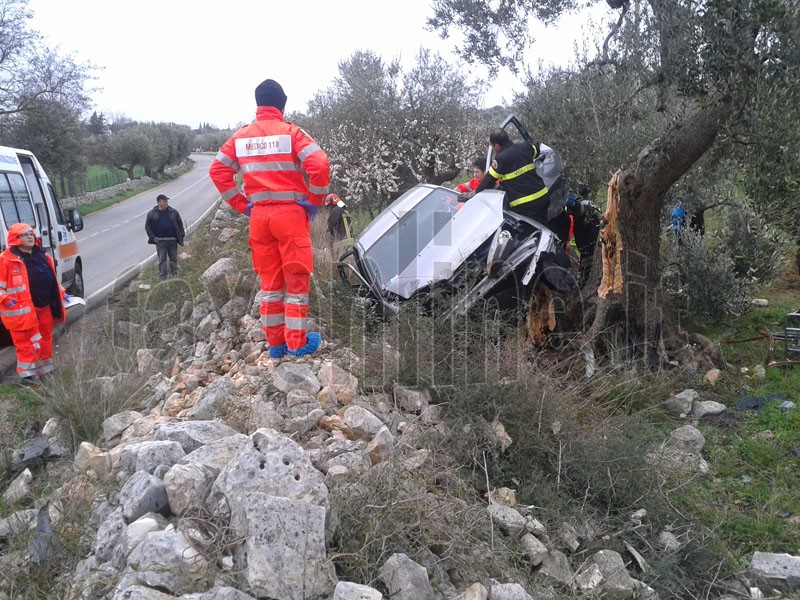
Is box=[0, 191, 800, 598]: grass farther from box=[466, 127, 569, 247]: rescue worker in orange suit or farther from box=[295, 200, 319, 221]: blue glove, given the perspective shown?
box=[466, 127, 569, 247]: rescue worker in orange suit

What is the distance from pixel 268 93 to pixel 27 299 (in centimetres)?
354

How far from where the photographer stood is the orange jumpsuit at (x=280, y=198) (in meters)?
5.09

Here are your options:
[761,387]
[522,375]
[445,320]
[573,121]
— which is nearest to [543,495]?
[522,375]

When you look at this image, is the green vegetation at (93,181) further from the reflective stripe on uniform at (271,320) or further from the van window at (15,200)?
the reflective stripe on uniform at (271,320)

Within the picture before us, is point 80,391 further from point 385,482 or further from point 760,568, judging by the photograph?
point 760,568

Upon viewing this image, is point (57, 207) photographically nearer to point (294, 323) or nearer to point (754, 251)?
point (294, 323)

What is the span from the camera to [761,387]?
6.13 m

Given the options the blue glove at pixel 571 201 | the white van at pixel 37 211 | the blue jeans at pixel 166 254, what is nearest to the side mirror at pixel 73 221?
the white van at pixel 37 211

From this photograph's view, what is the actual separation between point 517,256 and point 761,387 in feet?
8.63

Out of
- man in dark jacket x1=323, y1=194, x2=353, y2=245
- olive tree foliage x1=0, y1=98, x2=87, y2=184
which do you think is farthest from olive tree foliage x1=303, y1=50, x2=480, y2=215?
olive tree foliage x1=0, y1=98, x2=87, y2=184

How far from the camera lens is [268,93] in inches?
206

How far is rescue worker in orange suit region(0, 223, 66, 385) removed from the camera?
6691mm

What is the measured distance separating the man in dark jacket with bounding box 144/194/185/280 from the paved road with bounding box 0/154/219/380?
1.05 m

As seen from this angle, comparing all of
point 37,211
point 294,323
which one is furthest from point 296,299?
point 37,211
